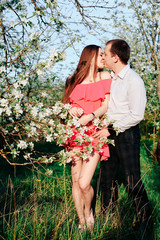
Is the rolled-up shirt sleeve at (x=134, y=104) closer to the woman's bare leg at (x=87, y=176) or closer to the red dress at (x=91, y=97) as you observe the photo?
the red dress at (x=91, y=97)

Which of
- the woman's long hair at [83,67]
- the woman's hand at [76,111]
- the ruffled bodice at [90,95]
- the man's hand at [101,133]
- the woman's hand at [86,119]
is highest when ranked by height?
the woman's long hair at [83,67]

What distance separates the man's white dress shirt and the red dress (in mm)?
113

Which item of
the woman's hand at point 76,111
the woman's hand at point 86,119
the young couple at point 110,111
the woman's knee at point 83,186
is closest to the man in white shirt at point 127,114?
the young couple at point 110,111

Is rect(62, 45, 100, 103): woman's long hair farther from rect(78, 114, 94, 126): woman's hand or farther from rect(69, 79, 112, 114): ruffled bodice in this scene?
rect(78, 114, 94, 126): woman's hand

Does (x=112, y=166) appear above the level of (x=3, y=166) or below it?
above

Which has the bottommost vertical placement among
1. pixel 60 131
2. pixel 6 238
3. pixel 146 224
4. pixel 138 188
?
pixel 146 224

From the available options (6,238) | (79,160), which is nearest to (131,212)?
(79,160)

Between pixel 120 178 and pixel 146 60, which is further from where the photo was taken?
pixel 146 60

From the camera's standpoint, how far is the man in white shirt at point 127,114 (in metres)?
2.97

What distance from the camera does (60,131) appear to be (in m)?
2.71

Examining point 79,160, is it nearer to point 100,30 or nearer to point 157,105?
point 100,30

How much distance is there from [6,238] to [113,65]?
2.24 metres

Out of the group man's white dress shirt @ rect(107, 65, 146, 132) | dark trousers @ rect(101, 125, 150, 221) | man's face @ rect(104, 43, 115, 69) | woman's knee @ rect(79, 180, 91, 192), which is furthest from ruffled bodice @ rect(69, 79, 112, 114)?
woman's knee @ rect(79, 180, 91, 192)

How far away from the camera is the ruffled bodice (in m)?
3.17
